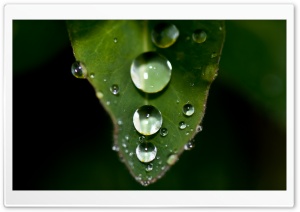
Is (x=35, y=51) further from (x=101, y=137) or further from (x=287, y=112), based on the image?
(x=287, y=112)

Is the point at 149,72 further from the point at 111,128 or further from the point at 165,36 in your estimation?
the point at 111,128

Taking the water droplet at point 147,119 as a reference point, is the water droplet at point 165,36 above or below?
above

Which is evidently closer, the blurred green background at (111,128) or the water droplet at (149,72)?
the water droplet at (149,72)

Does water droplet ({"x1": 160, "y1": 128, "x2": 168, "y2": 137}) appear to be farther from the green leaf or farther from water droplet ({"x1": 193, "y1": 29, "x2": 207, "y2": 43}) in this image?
water droplet ({"x1": 193, "y1": 29, "x2": 207, "y2": 43})

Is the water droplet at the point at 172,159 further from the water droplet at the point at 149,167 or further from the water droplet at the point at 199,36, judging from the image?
the water droplet at the point at 199,36

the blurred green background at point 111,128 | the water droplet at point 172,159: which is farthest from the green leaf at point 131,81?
the blurred green background at point 111,128
